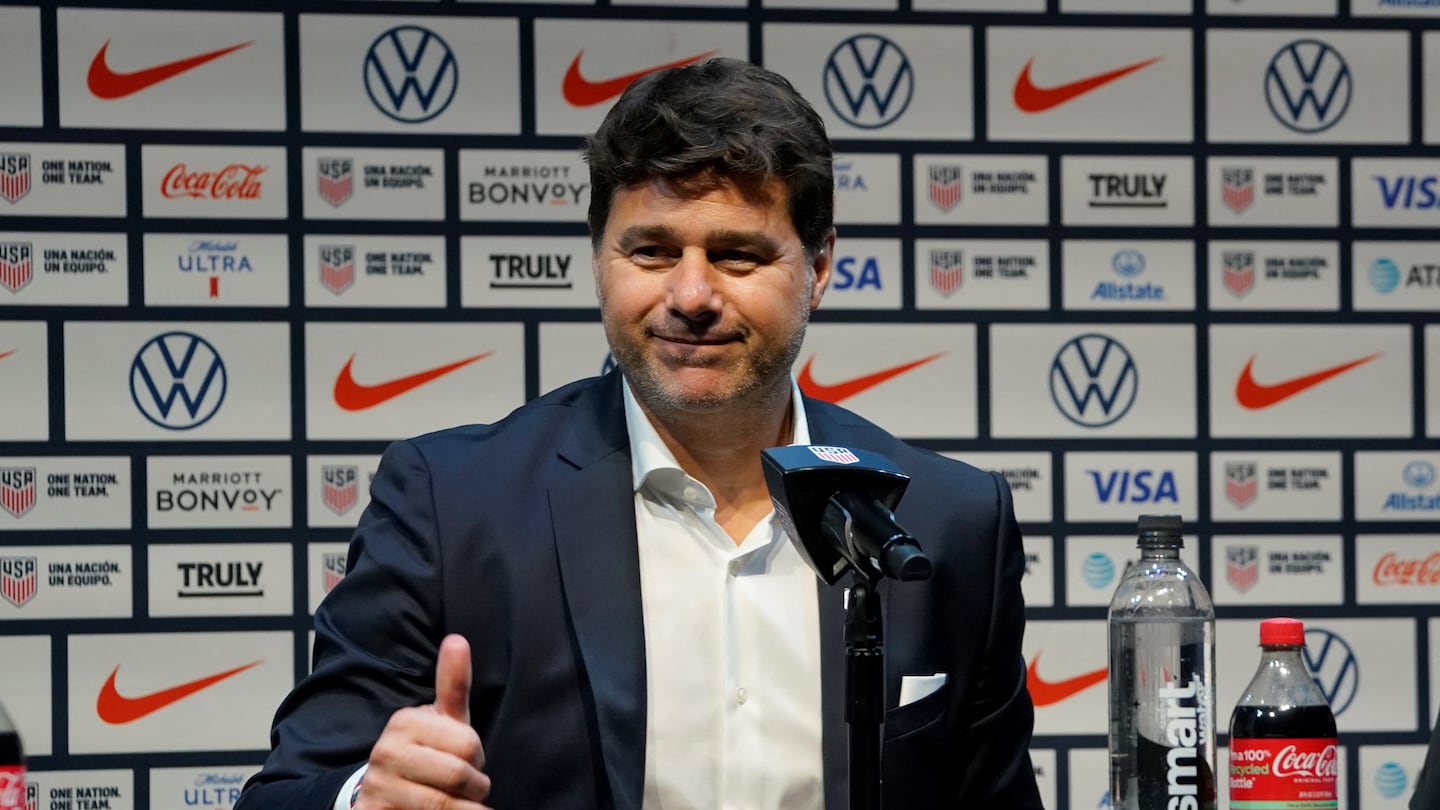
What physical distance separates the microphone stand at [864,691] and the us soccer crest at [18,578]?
253 centimetres

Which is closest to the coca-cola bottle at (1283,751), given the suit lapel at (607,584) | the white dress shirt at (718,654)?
the white dress shirt at (718,654)

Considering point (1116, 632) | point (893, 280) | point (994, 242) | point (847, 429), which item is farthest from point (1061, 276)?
point (1116, 632)

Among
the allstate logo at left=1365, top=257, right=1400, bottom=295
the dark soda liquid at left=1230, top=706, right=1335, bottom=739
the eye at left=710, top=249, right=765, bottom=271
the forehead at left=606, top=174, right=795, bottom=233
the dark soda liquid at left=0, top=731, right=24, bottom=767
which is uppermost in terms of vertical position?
the allstate logo at left=1365, top=257, right=1400, bottom=295

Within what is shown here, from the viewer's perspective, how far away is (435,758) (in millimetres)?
1098

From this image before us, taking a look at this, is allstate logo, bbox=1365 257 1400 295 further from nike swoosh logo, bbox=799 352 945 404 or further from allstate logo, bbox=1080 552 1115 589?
nike swoosh logo, bbox=799 352 945 404

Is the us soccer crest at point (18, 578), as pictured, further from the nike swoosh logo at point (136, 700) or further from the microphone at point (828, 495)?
the microphone at point (828, 495)

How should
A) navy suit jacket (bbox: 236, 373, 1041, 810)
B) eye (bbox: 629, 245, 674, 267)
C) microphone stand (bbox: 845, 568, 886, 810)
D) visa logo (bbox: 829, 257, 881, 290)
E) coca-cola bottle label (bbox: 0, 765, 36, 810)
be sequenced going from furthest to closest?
visa logo (bbox: 829, 257, 881, 290) → eye (bbox: 629, 245, 674, 267) → navy suit jacket (bbox: 236, 373, 1041, 810) → coca-cola bottle label (bbox: 0, 765, 36, 810) → microphone stand (bbox: 845, 568, 886, 810)

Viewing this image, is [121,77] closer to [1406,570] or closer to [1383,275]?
[1383,275]

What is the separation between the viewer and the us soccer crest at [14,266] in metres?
3.08

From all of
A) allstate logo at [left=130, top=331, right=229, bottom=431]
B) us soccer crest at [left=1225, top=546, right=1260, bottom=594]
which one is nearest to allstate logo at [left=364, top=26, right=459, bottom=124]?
allstate logo at [left=130, top=331, right=229, bottom=431]

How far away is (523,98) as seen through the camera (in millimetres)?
3246

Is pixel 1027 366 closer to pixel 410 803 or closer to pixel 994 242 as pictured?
pixel 994 242

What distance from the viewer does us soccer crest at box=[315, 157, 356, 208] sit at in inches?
125

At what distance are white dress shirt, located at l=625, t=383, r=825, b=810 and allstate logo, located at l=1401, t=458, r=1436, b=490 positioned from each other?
88.5 inches
